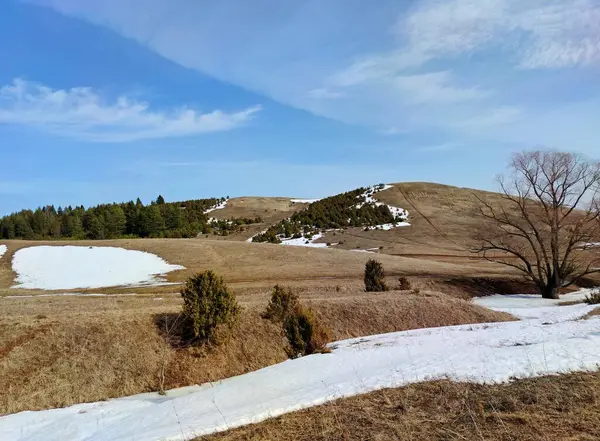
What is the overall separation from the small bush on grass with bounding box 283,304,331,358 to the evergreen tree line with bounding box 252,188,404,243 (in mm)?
50675

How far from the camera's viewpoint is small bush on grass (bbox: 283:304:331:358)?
493 inches

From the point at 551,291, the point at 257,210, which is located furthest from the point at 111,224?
the point at 551,291

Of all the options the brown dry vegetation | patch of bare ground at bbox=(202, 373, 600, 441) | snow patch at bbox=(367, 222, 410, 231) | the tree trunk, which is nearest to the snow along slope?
patch of bare ground at bbox=(202, 373, 600, 441)

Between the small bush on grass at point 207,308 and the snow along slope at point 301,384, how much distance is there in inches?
81.1

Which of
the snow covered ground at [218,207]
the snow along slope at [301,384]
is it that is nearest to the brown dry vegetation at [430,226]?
the snow along slope at [301,384]

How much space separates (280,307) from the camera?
1454cm

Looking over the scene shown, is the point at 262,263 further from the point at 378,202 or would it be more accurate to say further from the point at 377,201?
the point at 377,201

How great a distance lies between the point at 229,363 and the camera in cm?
1238

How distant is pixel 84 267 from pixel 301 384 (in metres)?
32.2

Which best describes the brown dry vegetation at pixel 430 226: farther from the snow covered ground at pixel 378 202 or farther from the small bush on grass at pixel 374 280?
the small bush on grass at pixel 374 280

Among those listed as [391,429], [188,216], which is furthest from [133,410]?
[188,216]

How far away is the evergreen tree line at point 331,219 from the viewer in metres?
68.7

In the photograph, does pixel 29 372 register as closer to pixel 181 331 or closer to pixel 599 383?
pixel 181 331

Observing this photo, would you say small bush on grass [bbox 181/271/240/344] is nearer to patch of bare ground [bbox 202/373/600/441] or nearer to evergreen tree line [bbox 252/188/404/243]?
patch of bare ground [bbox 202/373/600/441]
